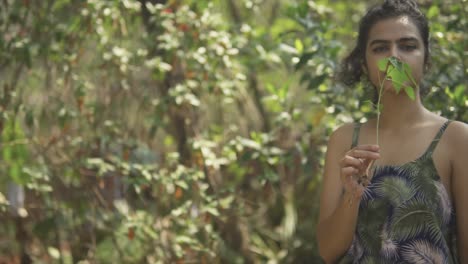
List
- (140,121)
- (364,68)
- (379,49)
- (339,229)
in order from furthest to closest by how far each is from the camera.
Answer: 1. (140,121)
2. (364,68)
3. (379,49)
4. (339,229)

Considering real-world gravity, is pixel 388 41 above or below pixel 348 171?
above

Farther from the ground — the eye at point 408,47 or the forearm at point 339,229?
the eye at point 408,47

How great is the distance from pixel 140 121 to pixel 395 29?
2.31 meters

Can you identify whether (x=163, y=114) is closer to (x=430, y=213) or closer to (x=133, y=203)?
(x=133, y=203)

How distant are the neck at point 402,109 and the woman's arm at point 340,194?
7.3 inches

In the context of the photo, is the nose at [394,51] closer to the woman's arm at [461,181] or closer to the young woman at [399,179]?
Answer: the young woman at [399,179]

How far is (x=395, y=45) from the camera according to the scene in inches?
96.6

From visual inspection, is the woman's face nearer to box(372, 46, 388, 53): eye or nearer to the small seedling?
box(372, 46, 388, 53): eye

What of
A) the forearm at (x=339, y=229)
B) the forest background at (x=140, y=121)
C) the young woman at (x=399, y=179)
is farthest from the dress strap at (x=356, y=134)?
the forest background at (x=140, y=121)

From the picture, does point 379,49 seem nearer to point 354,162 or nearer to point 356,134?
point 356,134

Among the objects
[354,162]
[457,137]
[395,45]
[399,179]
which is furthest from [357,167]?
[395,45]

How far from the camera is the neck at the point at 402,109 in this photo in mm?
2465

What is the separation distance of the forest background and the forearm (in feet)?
Result: 4.27

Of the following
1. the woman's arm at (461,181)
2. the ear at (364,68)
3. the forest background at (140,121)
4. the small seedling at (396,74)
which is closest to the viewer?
the small seedling at (396,74)
